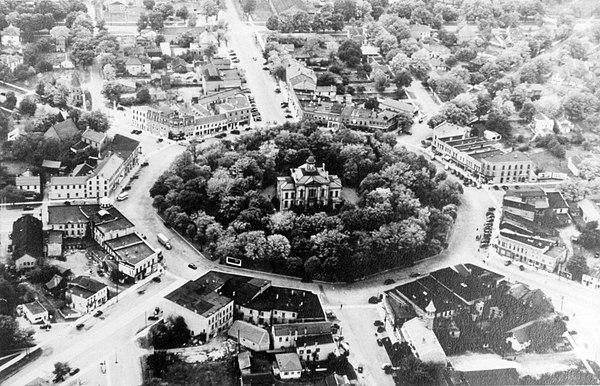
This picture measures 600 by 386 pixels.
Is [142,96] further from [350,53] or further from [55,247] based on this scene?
[55,247]

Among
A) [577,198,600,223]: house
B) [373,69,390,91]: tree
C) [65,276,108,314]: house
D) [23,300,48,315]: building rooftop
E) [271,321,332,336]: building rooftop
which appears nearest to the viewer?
[271,321,332,336]: building rooftop

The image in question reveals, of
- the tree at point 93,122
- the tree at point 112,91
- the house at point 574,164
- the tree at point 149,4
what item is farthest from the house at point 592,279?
the tree at point 149,4

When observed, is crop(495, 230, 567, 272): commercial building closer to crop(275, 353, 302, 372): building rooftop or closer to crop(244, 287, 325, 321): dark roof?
→ crop(244, 287, 325, 321): dark roof

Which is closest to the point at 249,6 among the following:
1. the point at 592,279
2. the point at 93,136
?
the point at 93,136

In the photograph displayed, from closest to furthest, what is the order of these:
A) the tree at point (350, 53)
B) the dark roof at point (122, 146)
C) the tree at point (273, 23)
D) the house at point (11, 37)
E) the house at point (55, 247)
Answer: the house at point (55, 247) → the dark roof at point (122, 146) → the house at point (11, 37) → the tree at point (350, 53) → the tree at point (273, 23)

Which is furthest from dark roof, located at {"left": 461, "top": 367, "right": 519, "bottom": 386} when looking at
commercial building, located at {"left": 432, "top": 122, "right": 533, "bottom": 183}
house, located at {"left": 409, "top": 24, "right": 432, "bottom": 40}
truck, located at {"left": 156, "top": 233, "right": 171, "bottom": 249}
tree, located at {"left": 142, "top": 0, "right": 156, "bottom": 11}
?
tree, located at {"left": 142, "top": 0, "right": 156, "bottom": 11}

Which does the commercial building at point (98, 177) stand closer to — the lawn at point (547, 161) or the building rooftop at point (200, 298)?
the building rooftop at point (200, 298)
